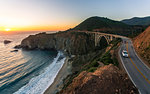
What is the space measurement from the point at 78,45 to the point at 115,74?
4149cm

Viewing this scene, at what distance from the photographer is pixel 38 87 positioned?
59.7 feet

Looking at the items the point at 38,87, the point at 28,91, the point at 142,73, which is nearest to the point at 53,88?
the point at 38,87

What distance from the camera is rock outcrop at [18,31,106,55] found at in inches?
1956

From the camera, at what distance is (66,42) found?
5666 centimetres

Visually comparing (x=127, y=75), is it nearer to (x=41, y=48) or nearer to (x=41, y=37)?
(x=41, y=48)

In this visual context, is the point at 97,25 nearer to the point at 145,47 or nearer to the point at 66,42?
the point at 66,42

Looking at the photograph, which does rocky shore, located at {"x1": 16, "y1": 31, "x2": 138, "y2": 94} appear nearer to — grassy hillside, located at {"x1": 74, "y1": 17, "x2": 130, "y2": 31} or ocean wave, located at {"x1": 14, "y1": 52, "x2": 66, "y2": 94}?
ocean wave, located at {"x1": 14, "y1": 52, "x2": 66, "y2": 94}

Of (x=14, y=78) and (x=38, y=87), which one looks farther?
(x=14, y=78)

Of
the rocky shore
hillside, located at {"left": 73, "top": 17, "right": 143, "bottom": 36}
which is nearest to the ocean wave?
the rocky shore

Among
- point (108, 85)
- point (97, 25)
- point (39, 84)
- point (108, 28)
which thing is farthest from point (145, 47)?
point (97, 25)

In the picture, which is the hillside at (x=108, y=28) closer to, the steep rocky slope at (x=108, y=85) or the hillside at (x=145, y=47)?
the hillside at (x=145, y=47)

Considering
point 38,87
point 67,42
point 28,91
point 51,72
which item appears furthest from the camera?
point 67,42

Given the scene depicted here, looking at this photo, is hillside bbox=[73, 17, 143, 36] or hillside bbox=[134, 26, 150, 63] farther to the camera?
hillside bbox=[73, 17, 143, 36]

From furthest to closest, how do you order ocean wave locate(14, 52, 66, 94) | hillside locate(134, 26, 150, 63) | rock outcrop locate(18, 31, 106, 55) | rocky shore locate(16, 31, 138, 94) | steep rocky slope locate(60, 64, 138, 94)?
rock outcrop locate(18, 31, 106, 55) → ocean wave locate(14, 52, 66, 94) → hillside locate(134, 26, 150, 63) → rocky shore locate(16, 31, 138, 94) → steep rocky slope locate(60, 64, 138, 94)
